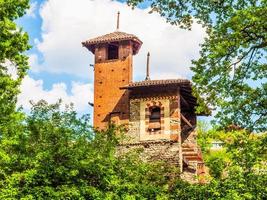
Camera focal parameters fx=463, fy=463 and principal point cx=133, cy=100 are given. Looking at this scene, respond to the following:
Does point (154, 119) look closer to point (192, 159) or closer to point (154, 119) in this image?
point (154, 119)

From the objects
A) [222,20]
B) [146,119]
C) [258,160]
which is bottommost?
[258,160]

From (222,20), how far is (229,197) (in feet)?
23.0

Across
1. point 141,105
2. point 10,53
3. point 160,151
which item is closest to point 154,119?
point 141,105

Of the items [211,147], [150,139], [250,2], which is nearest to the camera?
[250,2]

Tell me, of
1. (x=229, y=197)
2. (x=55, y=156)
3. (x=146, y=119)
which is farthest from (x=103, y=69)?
(x=229, y=197)

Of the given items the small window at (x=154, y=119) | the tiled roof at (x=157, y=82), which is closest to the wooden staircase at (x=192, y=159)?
the small window at (x=154, y=119)

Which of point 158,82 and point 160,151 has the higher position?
point 158,82

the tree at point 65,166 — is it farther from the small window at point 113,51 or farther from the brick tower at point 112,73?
the small window at point 113,51

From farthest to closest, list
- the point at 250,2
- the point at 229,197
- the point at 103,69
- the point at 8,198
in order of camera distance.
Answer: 1. the point at 103,69
2. the point at 229,197
3. the point at 8,198
4. the point at 250,2

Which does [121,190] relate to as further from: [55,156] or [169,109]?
[169,109]

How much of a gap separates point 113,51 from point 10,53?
503 inches

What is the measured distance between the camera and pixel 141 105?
2488cm

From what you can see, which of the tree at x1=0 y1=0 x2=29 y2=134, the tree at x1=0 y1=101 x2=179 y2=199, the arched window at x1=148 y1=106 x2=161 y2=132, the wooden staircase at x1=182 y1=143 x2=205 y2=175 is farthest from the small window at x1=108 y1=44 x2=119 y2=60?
the tree at x1=0 y1=0 x2=29 y2=134

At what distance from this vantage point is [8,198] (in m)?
15.2
